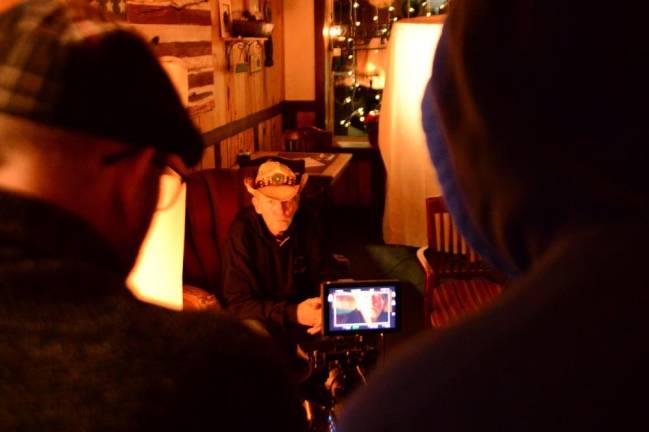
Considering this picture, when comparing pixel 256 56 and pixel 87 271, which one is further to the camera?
pixel 256 56

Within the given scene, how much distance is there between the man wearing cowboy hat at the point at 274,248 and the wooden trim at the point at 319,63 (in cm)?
360

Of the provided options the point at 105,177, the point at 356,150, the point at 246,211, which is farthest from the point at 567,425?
the point at 356,150

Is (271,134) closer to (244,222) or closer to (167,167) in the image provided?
(244,222)

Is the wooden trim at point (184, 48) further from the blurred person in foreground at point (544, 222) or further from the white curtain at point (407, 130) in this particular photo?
the blurred person in foreground at point (544, 222)

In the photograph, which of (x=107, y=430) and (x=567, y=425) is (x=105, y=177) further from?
(x=567, y=425)

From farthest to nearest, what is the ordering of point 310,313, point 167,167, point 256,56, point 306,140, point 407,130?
point 306,140, point 256,56, point 407,130, point 310,313, point 167,167

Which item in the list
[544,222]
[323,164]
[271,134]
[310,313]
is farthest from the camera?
[271,134]

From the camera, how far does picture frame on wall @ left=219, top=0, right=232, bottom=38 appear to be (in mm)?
4035

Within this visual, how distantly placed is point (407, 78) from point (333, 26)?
249 centimetres

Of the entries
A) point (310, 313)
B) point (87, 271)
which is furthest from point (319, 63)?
point (87, 271)

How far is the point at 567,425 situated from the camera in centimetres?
32

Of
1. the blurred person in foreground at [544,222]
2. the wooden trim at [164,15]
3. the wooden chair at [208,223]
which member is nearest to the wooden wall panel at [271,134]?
the wooden trim at [164,15]

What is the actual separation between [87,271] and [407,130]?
135 inches

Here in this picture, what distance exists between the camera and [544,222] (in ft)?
1.29
